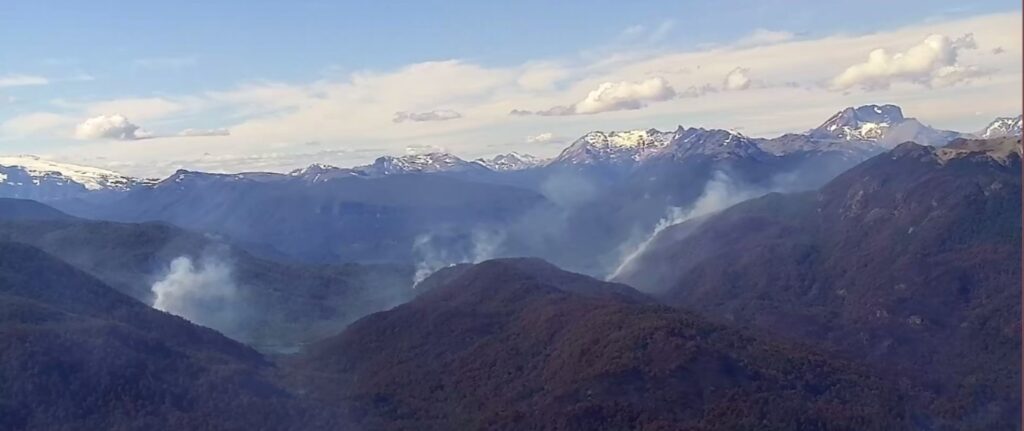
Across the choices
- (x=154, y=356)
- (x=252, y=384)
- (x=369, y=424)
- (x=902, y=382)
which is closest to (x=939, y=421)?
(x=902, y=382)

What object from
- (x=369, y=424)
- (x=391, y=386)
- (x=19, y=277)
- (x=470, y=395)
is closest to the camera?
(x=369, y=424)

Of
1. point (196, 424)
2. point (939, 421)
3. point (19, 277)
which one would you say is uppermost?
point (19, 277)

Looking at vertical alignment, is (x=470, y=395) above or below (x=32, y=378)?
below

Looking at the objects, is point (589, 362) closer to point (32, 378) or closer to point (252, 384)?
point (252, 384)

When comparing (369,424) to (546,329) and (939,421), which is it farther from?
(939,421)

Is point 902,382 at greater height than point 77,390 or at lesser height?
lesser

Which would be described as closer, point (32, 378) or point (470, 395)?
point (32, 378)

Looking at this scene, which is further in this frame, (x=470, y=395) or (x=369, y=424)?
(x=470, y=395)

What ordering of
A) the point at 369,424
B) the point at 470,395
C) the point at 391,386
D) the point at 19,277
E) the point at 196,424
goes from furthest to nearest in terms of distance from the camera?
the point at 19,277 < the point at 391,386 < the point at 470,395 < the point at 369,424 < the point at 196,424

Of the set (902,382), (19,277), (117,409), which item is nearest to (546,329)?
(902,382)
